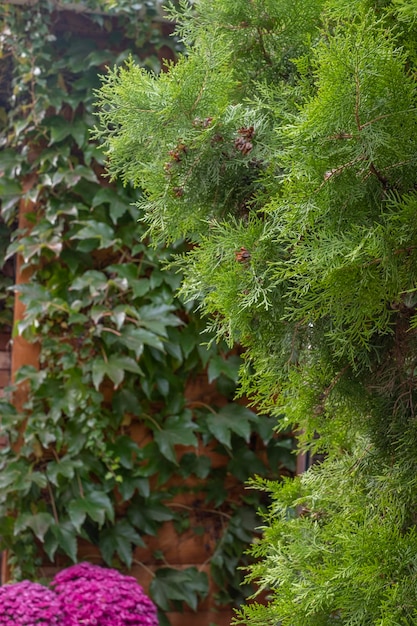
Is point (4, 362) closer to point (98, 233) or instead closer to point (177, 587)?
point (98, 233)

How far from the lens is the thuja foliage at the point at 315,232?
2.09 ft

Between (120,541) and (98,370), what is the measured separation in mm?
518

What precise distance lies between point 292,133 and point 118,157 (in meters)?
0.27

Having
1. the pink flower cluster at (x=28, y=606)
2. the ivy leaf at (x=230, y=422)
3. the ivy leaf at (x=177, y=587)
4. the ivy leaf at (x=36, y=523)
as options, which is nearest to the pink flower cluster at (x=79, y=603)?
the pink flower cluster at (x=28, y=606)

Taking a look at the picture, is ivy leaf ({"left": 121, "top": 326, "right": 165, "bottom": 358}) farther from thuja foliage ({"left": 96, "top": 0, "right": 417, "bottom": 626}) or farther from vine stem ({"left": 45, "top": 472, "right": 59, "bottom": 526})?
thuja foliage ({"left": 96, "top": 0, "right": 417, "bottom": 626})

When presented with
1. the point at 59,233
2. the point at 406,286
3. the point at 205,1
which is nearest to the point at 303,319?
the point at 406,286

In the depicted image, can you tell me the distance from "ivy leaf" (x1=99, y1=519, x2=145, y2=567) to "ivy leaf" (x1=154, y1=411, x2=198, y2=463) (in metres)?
0.24

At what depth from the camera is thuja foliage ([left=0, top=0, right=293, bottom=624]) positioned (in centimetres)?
→ 215

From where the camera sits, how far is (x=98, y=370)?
83.6 inches

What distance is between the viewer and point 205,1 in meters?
0.87

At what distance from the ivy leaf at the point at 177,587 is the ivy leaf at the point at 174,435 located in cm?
36

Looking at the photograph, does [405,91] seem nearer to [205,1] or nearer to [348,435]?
[205,1]

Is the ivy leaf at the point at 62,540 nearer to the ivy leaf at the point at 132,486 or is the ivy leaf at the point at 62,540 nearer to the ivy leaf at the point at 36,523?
the ivy leaf at the point at 36,523

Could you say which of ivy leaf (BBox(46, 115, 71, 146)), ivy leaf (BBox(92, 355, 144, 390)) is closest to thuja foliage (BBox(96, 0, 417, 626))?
ivy leaf (BBox(92, 355, 144, 390))
